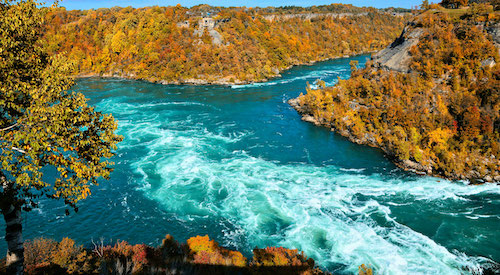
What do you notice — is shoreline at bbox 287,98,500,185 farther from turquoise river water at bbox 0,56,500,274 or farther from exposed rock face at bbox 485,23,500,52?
exposed rock face at bbox 485,23,500,52

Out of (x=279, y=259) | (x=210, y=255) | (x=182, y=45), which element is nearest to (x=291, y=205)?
(x=279, y=259)

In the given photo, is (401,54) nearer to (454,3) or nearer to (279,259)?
(454,3)

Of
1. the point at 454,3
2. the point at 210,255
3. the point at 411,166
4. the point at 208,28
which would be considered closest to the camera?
the point at 210,255

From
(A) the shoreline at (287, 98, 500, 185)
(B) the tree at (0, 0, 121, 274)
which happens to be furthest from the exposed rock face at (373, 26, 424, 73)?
(B) the tree at (0, 0, 121, 274)

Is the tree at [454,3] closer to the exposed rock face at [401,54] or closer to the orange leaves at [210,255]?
the exposed rock face at [401,54]

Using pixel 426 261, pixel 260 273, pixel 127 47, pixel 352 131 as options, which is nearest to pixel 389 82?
pixel 352 131

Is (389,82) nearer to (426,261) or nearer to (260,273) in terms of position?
(426,261)
